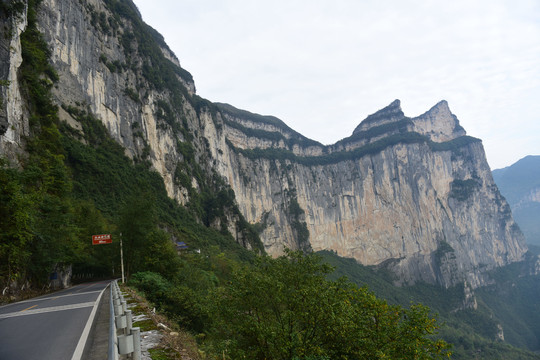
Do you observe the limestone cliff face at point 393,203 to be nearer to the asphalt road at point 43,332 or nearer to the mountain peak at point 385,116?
the mountain peak at point 385,116

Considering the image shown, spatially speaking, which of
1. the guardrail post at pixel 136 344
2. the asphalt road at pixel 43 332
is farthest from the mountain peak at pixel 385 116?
the guardrail post at pixel 136 344

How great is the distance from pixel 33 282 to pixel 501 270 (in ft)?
600

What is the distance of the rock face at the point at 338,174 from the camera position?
242 ft

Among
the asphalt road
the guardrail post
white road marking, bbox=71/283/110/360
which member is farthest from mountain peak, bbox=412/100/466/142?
the guardrail post

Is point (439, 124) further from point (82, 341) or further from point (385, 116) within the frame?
point (82, 341)

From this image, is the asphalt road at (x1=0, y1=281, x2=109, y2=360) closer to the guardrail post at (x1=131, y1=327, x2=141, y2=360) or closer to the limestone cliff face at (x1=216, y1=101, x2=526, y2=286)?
the guardrail post at (x1=131, y1=327, x2=141, y2=360)

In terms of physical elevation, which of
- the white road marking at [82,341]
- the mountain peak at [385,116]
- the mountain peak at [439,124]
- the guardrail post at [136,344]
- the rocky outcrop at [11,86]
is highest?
the mountain peak at [385,116]

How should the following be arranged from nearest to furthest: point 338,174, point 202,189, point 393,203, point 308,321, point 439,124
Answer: point 308,321, point 202,189, point 393,203, point 338,174, point 439,124

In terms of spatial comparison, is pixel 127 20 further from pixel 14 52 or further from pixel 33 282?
pixel 33 282

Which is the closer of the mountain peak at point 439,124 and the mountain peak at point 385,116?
the mountain peak at point 385,116

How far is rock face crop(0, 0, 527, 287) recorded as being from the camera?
2906 inches

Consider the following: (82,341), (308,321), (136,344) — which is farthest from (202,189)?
(136,344)

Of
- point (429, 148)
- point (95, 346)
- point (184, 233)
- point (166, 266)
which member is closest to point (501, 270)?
point (429, 148)

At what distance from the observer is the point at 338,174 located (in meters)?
140
